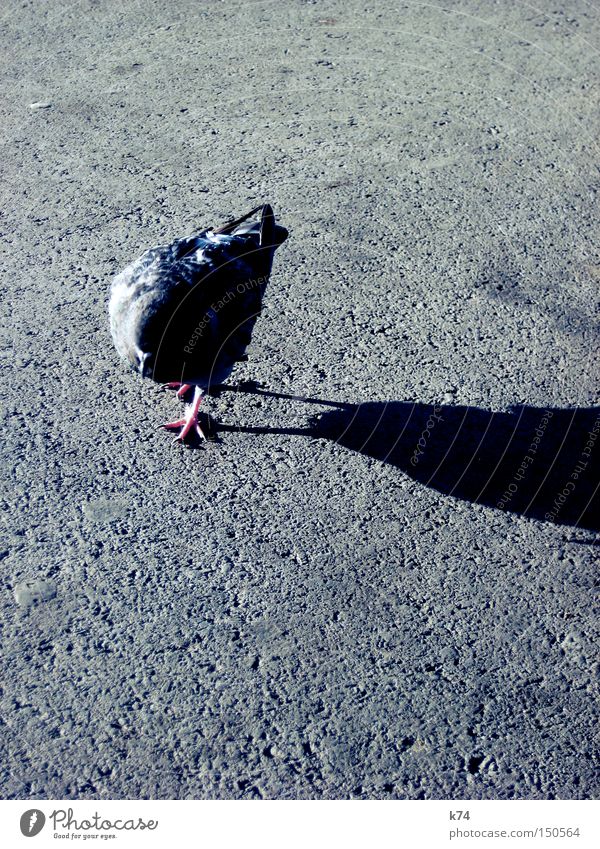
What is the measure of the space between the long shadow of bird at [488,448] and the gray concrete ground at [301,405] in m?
0.04

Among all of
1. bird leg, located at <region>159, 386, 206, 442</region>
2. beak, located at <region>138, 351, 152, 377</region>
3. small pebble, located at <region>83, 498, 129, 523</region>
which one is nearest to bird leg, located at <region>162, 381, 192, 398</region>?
bird leg, located at <region>159, 386, 206, 442</region>

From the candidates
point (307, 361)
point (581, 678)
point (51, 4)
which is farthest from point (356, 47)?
point (581, 678)

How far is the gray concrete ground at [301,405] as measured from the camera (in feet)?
11.8

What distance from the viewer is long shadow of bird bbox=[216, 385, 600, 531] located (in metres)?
4.57

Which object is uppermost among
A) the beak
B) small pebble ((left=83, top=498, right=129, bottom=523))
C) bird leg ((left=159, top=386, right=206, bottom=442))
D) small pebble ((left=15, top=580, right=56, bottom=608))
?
the beak

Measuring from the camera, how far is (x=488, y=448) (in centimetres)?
479

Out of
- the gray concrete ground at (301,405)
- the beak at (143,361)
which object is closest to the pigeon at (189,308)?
the beak at (143,361)

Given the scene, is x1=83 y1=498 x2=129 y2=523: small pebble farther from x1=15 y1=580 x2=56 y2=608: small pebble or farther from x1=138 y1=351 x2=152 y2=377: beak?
x1=138 y1=351 x2=152 y2=377: beak

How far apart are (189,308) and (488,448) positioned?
5.31 feet

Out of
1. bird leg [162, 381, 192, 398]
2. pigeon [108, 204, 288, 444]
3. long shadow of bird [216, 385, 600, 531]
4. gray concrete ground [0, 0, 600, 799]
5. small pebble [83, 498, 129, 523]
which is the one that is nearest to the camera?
gray concrete ground [0, 0, 600, 799]

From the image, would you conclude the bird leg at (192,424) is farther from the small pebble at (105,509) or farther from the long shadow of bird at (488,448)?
the small pebble at (105,509)

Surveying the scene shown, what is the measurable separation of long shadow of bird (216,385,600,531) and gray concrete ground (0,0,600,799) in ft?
0.12

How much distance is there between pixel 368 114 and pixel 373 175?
0.82 meters

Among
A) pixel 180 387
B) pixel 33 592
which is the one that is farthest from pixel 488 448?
pixel 33 592
